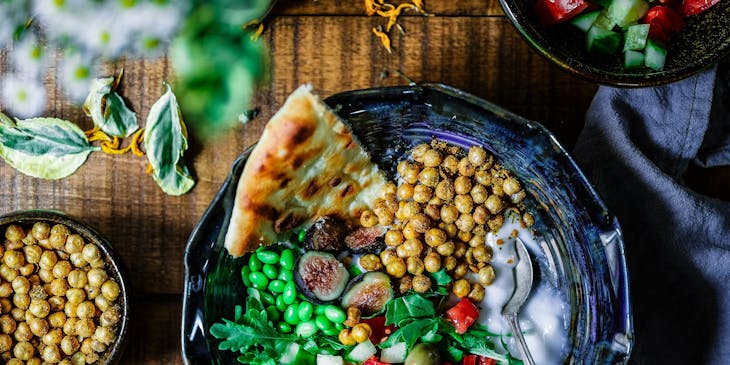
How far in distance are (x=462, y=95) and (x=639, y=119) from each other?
1.72 ft

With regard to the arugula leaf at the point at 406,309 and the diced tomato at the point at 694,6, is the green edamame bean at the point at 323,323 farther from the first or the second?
the diced tomato at the point at 694,6

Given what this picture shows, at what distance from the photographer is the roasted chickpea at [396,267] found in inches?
72.6

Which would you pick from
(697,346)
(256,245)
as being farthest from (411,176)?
(697,346)

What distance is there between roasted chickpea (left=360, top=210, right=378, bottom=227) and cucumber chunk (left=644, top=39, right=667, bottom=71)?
694mm

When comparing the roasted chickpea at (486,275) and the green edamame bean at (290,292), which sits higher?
the roasted chickpea at (486,275)

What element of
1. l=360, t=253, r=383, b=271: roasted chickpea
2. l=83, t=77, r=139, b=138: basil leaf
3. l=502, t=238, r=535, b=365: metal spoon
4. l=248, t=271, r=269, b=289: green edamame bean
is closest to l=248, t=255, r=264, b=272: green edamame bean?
l=248, t=271, r=269, b=289: green edamame bean

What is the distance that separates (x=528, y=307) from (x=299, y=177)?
2.08 ft

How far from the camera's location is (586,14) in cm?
173

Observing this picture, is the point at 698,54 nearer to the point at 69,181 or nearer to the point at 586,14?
the point at 586,14

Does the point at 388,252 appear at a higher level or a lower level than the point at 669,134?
lower

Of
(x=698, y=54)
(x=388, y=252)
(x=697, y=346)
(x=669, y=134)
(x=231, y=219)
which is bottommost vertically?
(x=697, y=346)

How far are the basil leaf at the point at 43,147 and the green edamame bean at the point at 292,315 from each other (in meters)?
0.63

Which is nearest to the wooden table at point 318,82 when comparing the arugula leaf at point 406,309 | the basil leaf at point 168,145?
the basil leaf at point 168,145

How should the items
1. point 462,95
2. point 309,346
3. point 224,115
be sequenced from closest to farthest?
1. point 462,95
2. point 309,346
3. point 224,115
